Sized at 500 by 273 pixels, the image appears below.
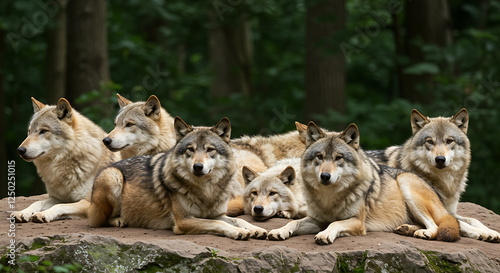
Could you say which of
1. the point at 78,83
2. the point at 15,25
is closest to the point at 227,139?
the point at 78,83

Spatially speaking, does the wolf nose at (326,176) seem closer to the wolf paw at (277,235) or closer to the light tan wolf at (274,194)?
the wolf paw at (277,235)

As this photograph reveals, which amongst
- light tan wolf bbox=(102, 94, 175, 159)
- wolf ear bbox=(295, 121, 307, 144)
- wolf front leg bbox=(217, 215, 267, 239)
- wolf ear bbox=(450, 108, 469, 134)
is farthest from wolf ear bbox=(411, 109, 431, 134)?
light tan wolf bbox=(102, 94, 175, 159)

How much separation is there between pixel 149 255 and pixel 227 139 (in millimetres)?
1675

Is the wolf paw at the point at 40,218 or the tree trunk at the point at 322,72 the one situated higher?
the tree trunk at the point at 322,72

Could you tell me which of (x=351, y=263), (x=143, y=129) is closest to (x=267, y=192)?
(x=143, y=129)

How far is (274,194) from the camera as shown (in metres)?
6.90

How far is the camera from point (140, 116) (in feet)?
25.1

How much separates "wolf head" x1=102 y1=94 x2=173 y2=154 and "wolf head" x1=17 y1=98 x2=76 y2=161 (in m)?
0.69

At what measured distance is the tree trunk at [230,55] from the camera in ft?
49.1

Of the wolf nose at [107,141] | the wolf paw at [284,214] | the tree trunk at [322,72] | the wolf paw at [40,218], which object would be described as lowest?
the wolf paw at [40,218]

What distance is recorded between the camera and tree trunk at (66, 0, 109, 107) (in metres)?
11.7

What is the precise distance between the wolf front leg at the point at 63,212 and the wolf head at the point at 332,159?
110 inches

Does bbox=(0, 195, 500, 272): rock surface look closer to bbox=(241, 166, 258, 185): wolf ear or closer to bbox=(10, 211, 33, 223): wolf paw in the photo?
bbox=(10, 211, 33, 223): wolf paw

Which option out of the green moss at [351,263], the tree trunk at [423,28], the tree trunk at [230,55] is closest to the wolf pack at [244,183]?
the green moss at [351,263]
